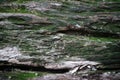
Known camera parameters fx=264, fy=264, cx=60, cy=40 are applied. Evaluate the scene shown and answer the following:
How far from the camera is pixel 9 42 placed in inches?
615

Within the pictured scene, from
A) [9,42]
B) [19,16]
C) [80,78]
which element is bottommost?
[80,78]

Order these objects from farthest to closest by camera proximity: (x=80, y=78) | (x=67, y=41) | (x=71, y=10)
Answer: (x=71, y=10) < (x=67, y=41) < (x=80, y=78)

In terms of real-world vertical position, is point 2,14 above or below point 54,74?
above

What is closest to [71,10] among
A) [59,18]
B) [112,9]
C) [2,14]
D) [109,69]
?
[59,18]

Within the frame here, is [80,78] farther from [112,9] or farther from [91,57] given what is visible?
[112,9]

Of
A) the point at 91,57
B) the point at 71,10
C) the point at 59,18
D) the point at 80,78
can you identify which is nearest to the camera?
the point at 80,78

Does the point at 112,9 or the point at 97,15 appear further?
the point at 112,9

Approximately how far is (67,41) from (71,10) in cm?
374

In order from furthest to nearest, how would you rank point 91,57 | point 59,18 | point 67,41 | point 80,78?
point 59,18, point 67,41, point 91,57, point 80,78

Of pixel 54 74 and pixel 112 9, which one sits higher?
pixel 112 9

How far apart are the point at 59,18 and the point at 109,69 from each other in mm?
5255

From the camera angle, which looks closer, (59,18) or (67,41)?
(67,41)

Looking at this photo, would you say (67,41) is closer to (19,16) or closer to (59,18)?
(59,18)

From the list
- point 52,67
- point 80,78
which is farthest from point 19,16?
point 80,78
